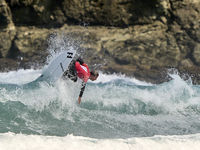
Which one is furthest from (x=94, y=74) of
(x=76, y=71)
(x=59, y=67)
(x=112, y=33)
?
(x=112, y=33)

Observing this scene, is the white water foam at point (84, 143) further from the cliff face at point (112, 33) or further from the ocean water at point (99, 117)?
the cliff face at point (112, 33)

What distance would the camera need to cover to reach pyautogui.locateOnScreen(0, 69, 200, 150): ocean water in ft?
8.49

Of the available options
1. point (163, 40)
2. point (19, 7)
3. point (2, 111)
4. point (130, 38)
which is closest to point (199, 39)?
point (163, 40)

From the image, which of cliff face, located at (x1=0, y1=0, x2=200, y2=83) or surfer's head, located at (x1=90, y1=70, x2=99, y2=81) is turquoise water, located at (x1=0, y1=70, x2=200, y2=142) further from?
cliff face, located at (x1=0, y1=0, x2=200, y2=83)

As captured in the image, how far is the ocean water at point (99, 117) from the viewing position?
8.49ft

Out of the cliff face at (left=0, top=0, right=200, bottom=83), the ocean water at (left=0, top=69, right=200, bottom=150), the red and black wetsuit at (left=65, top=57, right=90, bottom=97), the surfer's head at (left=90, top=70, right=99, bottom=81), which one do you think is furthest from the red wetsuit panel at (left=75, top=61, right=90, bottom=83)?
the cliff face at (left=0, top=0, right=200, bottom=83)

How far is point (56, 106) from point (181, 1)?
8582 mm

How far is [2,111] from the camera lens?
152 inches

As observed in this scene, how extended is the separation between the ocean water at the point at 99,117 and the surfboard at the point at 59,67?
0.19 m

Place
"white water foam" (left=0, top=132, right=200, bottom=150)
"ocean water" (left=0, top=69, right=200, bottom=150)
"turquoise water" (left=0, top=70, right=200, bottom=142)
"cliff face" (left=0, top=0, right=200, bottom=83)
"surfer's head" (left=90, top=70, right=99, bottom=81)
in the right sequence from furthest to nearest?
"cliff face" (left=0, top=0, right=200, bottom=83) < "surfer's head" (left=90, top=70, right=99, bottom=81) < "turquoise water" (left=0, top=70, right=200, bottom=142) < "ocean water" (left=0, top=69, right=200, bottom=150) < "white water foam" (left=0, top=132, right=200, bottom=150)

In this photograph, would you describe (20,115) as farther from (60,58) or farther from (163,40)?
(163,40)

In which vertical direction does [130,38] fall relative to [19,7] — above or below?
below

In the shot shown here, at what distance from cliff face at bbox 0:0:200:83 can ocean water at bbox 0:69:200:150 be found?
212 inches

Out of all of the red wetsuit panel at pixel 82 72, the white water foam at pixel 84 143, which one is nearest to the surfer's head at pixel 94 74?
the red wetsuit panel at pixel 82 72
